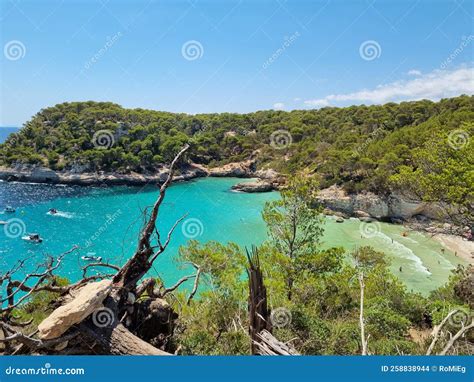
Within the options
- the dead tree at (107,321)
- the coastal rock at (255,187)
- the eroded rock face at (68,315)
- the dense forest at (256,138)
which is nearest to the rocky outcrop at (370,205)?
the dense forest at (256,138)

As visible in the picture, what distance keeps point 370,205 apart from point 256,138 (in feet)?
Answer: 111

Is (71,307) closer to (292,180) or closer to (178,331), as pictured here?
(178,331)

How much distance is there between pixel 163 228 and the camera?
31.3 m

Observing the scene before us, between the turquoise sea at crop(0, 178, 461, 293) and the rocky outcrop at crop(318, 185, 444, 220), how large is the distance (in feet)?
5.73

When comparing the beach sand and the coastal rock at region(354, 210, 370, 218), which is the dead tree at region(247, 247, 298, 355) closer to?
the beach sand

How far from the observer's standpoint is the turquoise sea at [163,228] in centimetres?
2325

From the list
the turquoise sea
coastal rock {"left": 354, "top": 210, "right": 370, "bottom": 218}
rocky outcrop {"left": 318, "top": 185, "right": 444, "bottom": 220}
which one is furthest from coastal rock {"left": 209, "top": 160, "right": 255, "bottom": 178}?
coastal rock {"left": 354, "top": 210, "right": 370, "bottom": 218}

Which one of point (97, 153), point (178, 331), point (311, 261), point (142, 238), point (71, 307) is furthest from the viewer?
point (97, 153)

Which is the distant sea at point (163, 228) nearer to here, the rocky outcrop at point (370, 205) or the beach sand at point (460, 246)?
the beach sand at point (460, 246)

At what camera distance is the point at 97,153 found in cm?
5228

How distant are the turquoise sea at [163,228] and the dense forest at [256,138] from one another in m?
5.65

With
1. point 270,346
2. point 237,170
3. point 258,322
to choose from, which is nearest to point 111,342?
point 258,322

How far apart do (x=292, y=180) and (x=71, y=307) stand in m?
10.7

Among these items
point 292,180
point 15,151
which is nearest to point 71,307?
point 292,180
